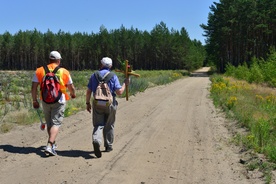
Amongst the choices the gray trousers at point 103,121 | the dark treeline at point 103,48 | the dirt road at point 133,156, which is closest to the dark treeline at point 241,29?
the dark treeline at point 103,48

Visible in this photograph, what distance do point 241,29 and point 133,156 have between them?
167ft

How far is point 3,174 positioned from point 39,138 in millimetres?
2952

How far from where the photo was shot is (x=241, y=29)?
54531mm

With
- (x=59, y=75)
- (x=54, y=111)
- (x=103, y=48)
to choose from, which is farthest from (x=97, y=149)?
(x=103, y=48)

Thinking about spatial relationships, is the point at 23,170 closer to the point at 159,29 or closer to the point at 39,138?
the point at 39,138

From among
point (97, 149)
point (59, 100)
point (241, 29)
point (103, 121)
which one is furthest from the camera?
point (241, 29)

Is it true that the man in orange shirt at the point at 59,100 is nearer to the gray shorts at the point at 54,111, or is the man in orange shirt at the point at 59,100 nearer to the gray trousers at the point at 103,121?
the gray shorts at the point at 54,111

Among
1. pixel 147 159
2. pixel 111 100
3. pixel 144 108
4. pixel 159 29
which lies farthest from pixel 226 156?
pixel 159 29

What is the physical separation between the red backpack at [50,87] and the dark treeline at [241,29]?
4713 centimetres

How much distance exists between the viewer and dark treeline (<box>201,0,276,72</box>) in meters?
51.3

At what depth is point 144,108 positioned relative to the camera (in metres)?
15.4

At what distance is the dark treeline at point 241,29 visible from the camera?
51344mm

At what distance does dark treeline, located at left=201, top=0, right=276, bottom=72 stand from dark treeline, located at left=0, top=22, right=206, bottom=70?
2752 cm

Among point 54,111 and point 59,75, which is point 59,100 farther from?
point 59,75
